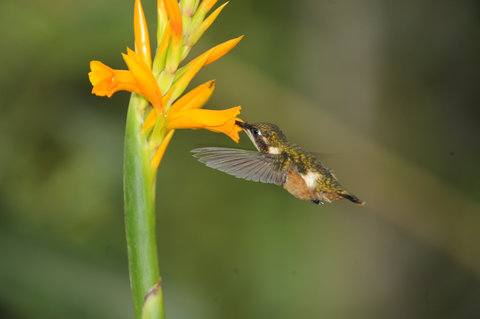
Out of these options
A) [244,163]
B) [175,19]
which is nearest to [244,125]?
[244,163]

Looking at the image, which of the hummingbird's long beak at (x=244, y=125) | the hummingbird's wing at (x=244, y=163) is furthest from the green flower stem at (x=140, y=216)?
the hummingbird's long beak at (x=244, y=125)

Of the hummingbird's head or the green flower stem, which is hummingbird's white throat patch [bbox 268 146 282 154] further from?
the green flower stem

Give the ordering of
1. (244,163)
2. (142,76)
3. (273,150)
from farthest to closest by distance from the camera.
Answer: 1. (273,150)
2. (244,163)
3. (142,76)

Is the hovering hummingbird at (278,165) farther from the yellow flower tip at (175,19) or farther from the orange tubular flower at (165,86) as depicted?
the yellow flower tip at (175,19)

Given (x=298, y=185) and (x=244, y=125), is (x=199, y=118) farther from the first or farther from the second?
(x=298, y=185)

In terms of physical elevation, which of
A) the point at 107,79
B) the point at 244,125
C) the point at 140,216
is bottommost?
the point at 140,216

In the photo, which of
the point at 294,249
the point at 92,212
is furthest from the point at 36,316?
the point at 294,249
